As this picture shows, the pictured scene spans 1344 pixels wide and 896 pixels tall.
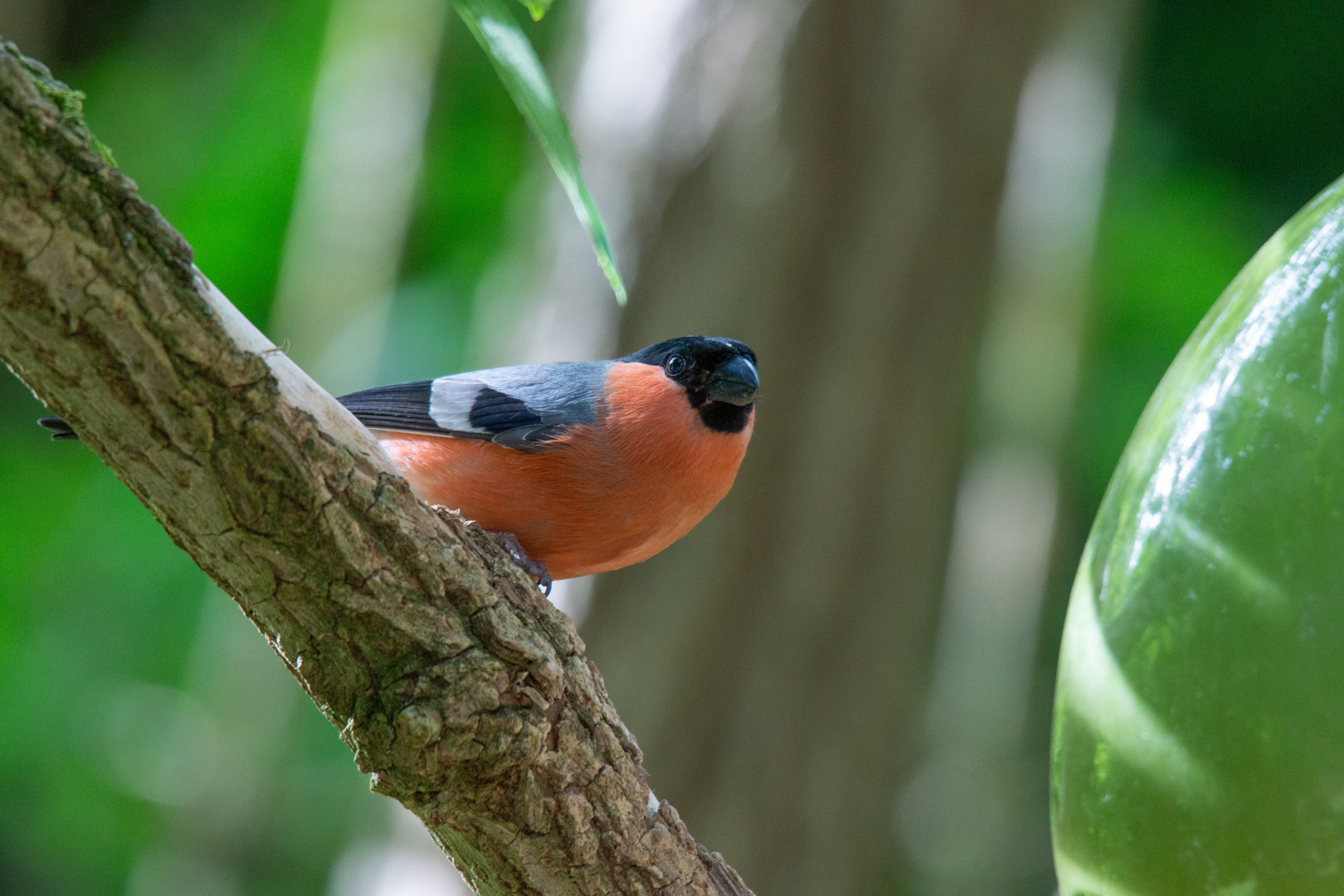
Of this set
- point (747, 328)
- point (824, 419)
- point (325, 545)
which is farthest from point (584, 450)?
point (824, 419)

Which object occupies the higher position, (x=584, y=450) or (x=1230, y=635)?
(x=1230, y=635)

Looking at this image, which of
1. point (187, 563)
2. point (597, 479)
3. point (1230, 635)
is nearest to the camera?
point (1230, 635)

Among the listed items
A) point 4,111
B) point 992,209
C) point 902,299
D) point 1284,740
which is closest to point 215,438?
point 4,111

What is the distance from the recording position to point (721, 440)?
7.89 ft

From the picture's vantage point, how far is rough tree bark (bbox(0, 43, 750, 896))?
3.64 feet

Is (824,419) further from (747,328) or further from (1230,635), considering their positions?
(1230,635)

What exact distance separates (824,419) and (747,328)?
0.54 meters

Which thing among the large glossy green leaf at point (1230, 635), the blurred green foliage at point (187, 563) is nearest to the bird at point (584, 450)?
the large glossy green leaf at point (1230, 635)

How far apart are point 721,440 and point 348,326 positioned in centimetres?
475

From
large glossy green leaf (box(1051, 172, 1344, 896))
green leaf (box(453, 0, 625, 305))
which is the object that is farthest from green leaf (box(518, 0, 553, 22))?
large glossy green leaf (box(1051, 172, 1344, 896))

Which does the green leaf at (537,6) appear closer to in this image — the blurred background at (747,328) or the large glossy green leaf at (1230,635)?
the large glossy green leaf at (1230,635)

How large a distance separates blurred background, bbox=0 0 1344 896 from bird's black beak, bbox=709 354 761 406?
1615mm

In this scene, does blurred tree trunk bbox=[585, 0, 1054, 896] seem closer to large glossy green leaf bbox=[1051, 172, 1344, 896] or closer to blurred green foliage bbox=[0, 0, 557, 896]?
blurred green foliage bbox=[0, 0, 557, 896]

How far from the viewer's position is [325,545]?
4.45 feet
